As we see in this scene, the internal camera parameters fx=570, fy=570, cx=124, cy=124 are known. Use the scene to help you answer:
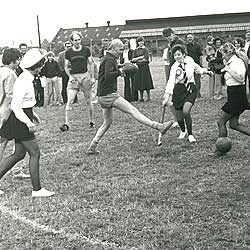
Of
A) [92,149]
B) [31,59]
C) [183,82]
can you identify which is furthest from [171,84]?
[31,59]

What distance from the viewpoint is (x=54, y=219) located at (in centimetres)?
661

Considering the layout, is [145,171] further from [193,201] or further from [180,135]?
[180,135]

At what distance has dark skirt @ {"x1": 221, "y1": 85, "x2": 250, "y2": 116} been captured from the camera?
9.38 metres

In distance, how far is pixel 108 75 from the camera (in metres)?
9.83

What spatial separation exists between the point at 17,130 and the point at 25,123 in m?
0.32

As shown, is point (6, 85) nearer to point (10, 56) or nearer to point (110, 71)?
point (10, 56)

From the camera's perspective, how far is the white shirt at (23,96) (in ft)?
23.9

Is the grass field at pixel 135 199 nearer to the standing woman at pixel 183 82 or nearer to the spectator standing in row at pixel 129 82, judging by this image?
the standing woman at pixel 183 82

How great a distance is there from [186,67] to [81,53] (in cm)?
370

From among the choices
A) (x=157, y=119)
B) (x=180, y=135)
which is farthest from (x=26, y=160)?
(x=157, y=119)

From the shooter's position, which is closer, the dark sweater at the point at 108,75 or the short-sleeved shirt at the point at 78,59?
the dark sweater at the point at 108,75

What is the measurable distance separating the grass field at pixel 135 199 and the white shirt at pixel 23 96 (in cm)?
113

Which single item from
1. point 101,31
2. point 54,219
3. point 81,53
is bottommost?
point 101,31

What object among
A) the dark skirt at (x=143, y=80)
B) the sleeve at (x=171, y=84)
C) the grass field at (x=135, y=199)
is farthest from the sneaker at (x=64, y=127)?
the dark skirt at (x=143, y=80)
